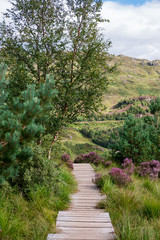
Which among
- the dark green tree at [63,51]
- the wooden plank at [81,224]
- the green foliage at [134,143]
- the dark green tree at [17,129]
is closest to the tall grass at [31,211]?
the wooden plank at [81,224]

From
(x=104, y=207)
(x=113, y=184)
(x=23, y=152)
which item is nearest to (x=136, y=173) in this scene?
(x=113, y=184)

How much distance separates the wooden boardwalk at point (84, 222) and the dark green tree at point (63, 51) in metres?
2.65

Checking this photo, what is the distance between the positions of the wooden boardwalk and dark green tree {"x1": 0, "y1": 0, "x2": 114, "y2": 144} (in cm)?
265

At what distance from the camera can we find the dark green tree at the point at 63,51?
7.43m

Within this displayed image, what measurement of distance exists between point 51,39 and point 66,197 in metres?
5.42

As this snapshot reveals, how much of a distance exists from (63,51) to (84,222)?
235 inches

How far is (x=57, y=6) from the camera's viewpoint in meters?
8.33

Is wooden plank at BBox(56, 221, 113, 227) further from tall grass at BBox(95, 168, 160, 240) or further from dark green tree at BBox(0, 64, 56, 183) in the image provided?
dark green tree at BBox(0, 64, 56, 183)

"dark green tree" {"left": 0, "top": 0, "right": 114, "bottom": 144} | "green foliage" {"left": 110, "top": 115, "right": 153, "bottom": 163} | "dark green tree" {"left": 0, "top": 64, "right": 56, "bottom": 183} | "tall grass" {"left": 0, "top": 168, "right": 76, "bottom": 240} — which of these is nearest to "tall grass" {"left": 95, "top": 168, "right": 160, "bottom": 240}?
"tall grass" {"left": 0, "top": 168, "right": 76, "bottom": 240}

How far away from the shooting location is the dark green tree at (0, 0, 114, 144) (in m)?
7.43

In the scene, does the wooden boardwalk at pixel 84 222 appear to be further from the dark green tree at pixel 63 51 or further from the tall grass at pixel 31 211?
the dark green tree at pixel 63 51

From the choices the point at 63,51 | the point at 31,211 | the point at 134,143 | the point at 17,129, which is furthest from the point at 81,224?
the point at 134,143

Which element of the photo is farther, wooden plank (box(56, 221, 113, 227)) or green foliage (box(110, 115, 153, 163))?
green foliage (box(110, 115, 153, 163))

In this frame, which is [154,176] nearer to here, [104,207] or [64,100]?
[104,207]
